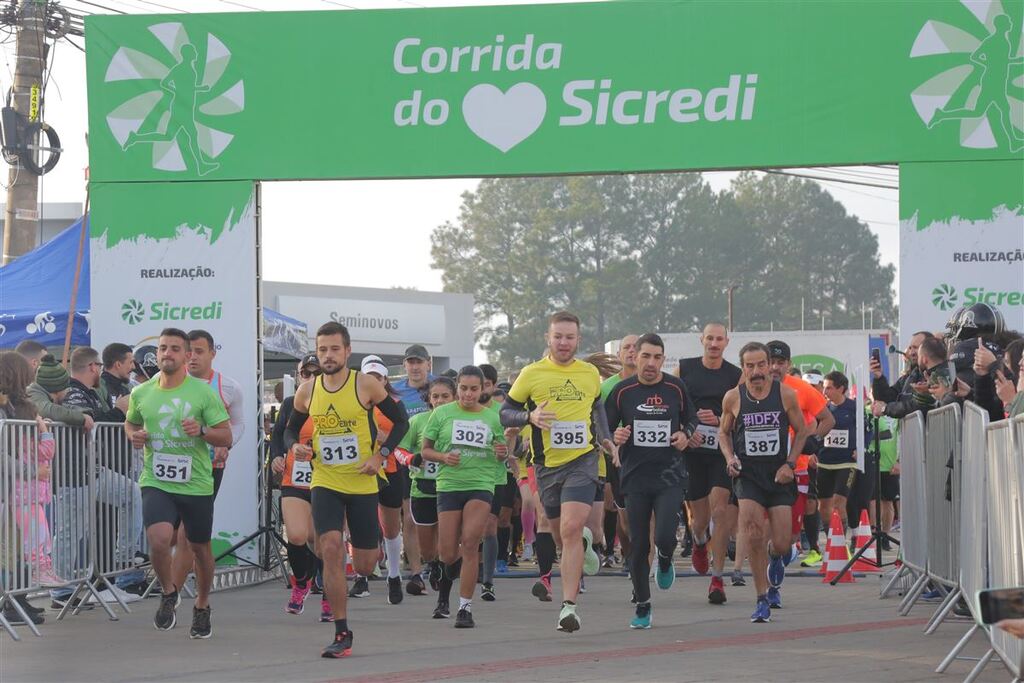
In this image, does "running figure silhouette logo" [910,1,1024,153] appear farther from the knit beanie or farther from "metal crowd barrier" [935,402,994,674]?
the knit beanie

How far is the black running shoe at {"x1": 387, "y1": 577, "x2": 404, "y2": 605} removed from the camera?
41.2 ft

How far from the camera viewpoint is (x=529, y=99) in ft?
45.9

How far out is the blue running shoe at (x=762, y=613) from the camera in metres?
10.7

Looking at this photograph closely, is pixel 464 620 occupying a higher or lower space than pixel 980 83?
lower

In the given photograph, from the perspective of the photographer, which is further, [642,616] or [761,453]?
[761,453]

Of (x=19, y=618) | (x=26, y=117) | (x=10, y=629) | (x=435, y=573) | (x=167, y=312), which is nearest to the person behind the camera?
(x=10, y=629)

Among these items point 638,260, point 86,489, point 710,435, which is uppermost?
point 638,260

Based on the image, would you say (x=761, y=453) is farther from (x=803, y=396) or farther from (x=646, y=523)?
(x=803, y=396)

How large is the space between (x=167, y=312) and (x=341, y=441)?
18.8ft

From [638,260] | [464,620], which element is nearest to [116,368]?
[464,620]

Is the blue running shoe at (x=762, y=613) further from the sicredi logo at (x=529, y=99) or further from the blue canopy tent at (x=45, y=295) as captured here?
the blue canopy tent at (x=45, y=295)

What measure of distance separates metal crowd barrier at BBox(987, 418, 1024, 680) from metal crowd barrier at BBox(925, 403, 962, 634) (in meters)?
1.59

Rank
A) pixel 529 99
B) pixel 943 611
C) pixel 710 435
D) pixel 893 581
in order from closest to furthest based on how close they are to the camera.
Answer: pixel 943 611
pixel 710 435
pixel 893 581
pixel 529 99

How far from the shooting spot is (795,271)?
100438 mm
